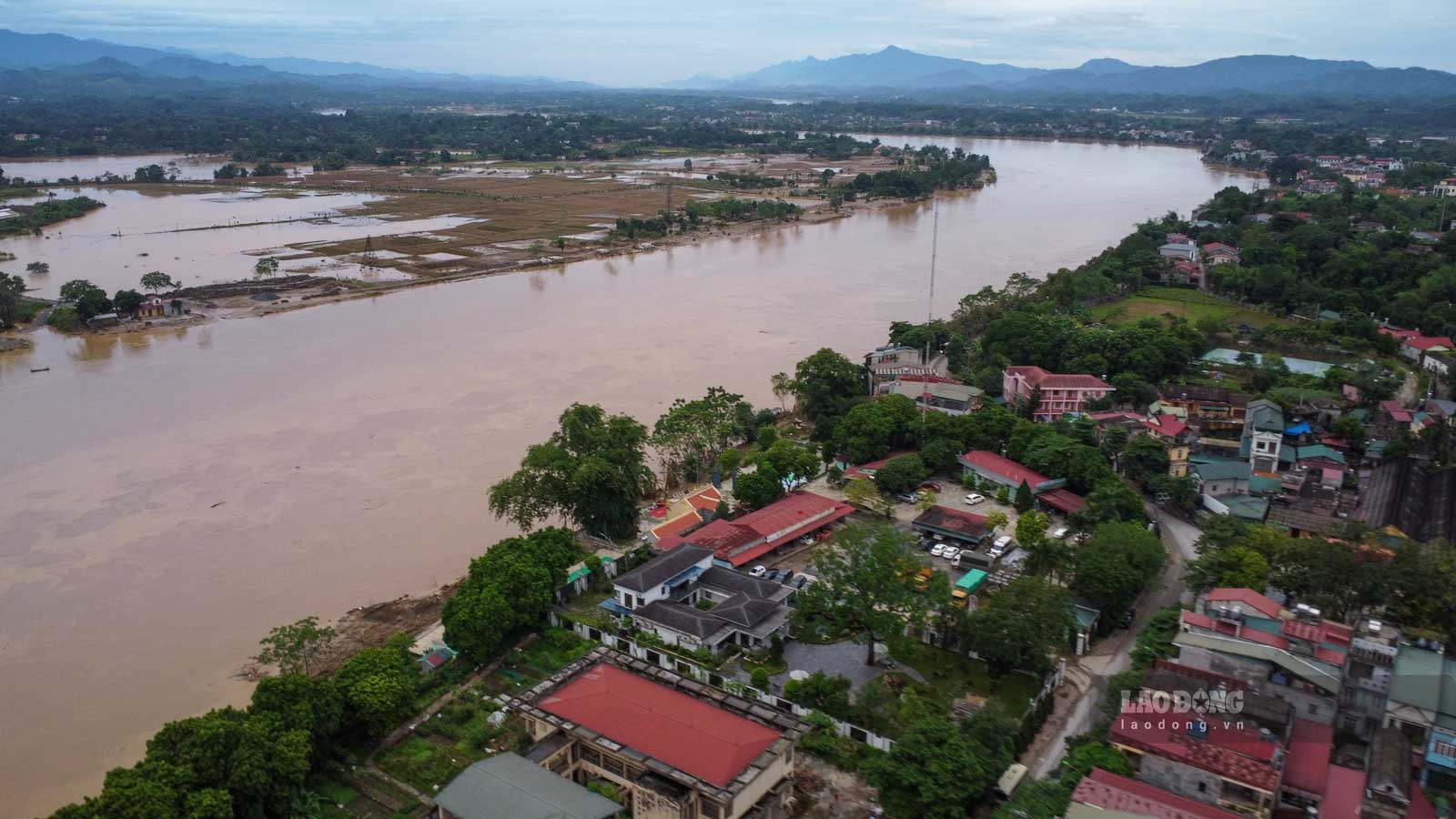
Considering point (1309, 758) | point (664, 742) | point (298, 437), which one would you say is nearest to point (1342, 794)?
point (1309, 758)

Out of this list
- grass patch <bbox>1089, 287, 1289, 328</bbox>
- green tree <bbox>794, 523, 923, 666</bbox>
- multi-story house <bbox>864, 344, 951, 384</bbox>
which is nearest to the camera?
green tree <bbox>794, 523, 923, 666</bbox>

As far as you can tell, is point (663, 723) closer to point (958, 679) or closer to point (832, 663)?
point (832, 663)

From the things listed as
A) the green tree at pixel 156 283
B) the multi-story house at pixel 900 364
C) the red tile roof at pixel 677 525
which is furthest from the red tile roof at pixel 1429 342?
the green tree at pixel 156 283

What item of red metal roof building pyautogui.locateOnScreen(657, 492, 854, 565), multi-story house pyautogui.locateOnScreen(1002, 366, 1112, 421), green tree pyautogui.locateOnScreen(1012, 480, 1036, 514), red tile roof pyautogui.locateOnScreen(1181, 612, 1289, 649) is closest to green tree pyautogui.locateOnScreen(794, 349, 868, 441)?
multi-story house pyautogui.locateOnScreen(1002, 366, 1112, 421)

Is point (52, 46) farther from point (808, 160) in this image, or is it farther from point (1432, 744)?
point (1432, 744)

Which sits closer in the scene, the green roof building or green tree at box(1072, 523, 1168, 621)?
the green roof building

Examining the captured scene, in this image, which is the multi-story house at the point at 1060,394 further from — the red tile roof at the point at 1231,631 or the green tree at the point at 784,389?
the red tile roof at the point at 1231,631

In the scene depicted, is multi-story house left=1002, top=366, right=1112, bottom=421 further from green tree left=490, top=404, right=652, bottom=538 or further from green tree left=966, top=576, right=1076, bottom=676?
green tree left=966, top=576, right=1076, bottom=676
